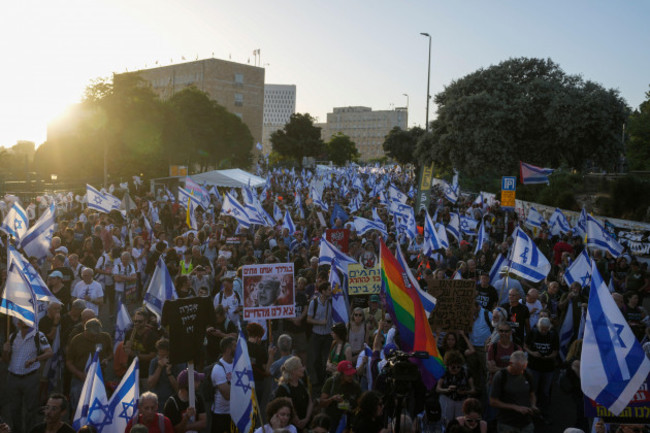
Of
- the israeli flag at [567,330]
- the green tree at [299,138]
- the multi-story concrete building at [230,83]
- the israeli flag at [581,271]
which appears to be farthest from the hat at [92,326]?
the multi-story concrete building at [230,83]

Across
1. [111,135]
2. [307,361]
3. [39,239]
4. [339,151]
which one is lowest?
[307,361]

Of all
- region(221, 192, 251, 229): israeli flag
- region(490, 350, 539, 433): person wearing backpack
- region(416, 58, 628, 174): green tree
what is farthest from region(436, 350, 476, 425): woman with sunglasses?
region(416, 58, 628, 174): green tree

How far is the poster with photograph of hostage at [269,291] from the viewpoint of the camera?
8.80 metres

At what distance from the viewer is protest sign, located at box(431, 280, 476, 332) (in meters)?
8.56

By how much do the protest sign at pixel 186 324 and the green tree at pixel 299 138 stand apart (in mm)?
94628

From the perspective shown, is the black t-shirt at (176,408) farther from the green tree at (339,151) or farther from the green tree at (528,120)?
the green tree at (339,151)

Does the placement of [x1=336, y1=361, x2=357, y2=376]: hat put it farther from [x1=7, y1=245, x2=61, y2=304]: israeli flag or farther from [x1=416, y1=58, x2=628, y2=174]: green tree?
[x1=416, y1=58, x2=628, y2=174]: green tree

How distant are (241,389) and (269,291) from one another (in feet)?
8.92

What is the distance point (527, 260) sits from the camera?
11492 mm

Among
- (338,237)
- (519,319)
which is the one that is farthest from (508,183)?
(519,319)

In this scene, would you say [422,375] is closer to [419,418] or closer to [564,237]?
[419,418]

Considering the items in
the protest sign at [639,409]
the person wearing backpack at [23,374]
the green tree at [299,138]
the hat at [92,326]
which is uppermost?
the green tree at [299,138]

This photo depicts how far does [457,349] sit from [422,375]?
1081 mm

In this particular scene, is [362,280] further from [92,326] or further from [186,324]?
[186,324]
